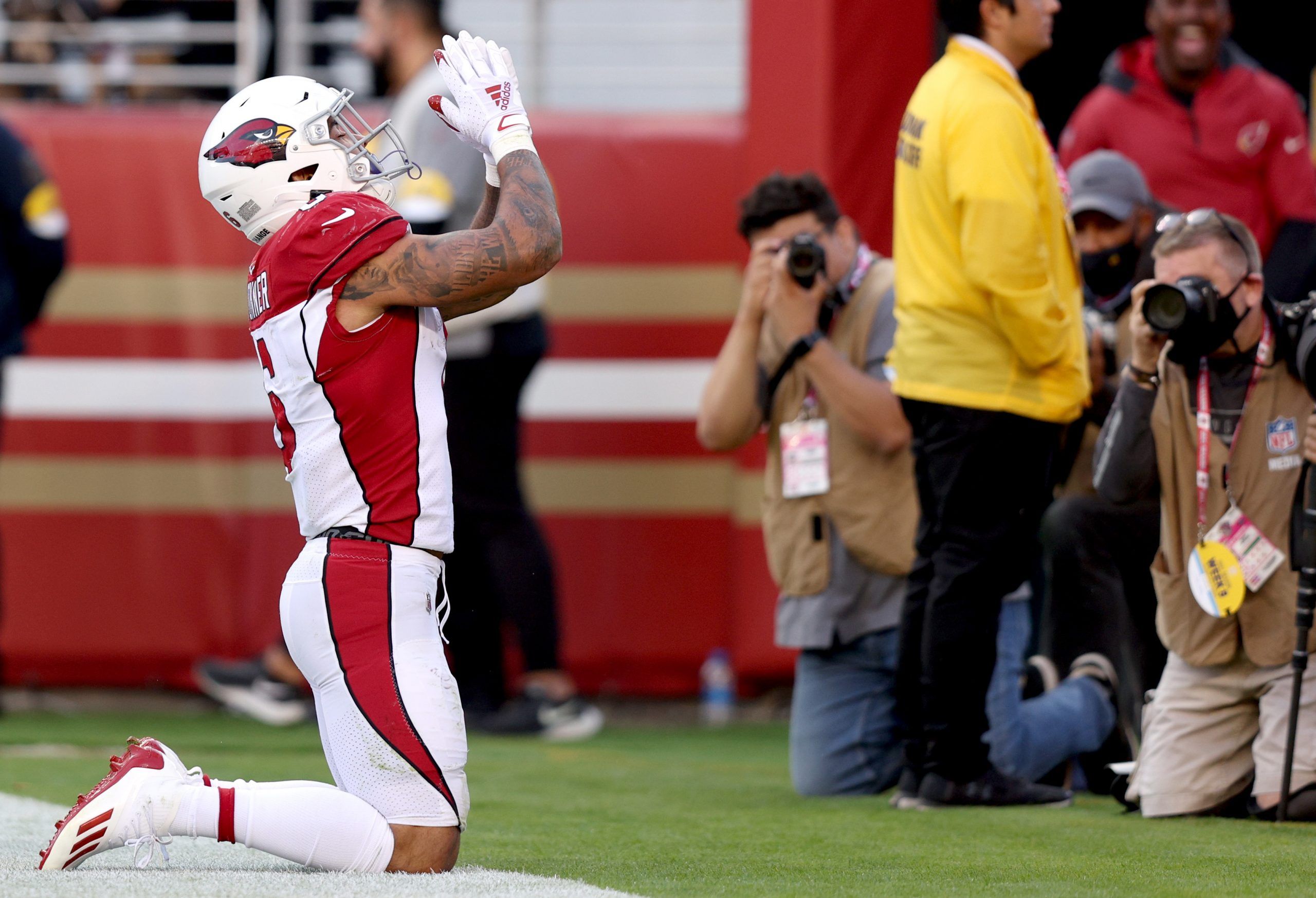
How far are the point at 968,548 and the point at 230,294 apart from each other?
11.7 feet

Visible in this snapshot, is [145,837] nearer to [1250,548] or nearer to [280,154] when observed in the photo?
[280,154]

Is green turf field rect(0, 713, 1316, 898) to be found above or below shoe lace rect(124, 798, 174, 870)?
below

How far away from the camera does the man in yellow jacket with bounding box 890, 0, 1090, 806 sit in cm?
375

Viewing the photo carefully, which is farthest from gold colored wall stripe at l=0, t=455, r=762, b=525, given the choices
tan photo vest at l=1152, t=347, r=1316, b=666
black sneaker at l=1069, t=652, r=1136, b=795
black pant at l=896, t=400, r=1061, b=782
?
tan photo vest at l=1152, t=347, r=1316, b=666

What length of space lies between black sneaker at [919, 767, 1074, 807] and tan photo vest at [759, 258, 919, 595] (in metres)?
0.52

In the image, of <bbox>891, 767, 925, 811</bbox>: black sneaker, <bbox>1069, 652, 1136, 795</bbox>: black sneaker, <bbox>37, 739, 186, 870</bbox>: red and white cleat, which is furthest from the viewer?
<bbox>1069, 652, 1136, 795</bbox>: black sneaker

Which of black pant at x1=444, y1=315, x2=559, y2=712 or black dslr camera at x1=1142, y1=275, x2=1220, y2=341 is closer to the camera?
black dslr camera at x1=1142, y1=275, x2=1220, y2=341

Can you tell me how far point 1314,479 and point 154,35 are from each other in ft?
16.6

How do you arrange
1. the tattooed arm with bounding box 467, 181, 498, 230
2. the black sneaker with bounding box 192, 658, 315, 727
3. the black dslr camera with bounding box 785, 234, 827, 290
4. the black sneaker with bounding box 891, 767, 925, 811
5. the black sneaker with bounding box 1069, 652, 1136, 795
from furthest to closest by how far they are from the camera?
the black sneaker with bounding box 192, 658, 315, 727, the black sneaker with bounding box 1069, 652, 1136, 795, the black dslr camera with bounding box 785, 234, 827, 290, the black sneaker with bounding box 891, 767, 925, 811, the tattooed arm with bounding box 467, 181, 498, 230

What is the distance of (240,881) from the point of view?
2721 mm

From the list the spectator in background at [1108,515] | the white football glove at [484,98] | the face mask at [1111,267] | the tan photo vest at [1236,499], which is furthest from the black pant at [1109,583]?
the white football glove at [484,98]

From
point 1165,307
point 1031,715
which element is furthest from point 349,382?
point 1031,715

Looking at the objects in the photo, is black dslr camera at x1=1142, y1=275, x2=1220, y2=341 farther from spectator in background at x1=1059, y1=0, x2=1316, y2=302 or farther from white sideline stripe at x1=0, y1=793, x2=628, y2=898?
spectator in background at x1=1059, y1=0, x2=1316, y2=302

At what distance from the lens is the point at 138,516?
655cm
